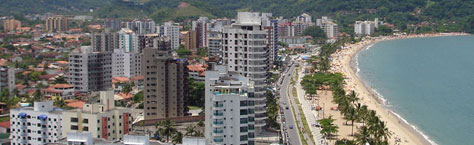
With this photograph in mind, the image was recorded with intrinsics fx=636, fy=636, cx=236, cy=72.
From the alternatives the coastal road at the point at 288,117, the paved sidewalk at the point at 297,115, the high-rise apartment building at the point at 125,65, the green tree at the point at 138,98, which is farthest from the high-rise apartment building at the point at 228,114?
the high-rise apartment building at the point at 125,65

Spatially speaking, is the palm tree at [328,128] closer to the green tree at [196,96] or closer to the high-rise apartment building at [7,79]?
the green tree at [196,96]

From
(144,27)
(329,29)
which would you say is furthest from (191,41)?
(329,29)

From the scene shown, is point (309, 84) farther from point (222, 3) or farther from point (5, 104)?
point (222, 3)

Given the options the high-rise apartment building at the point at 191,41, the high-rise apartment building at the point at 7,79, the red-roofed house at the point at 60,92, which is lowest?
the red-roofed house at the point at 60,92

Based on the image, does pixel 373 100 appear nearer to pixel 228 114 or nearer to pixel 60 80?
pixel 60 80

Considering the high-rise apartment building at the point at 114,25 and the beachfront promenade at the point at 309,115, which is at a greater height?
the high-rise apartment building at the point at 114,25

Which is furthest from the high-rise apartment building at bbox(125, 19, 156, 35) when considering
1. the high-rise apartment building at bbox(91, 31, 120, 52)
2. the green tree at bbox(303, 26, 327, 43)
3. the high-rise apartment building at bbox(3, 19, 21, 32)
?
the high-rise apartment building at bbox(91, 31, 120, 52)
